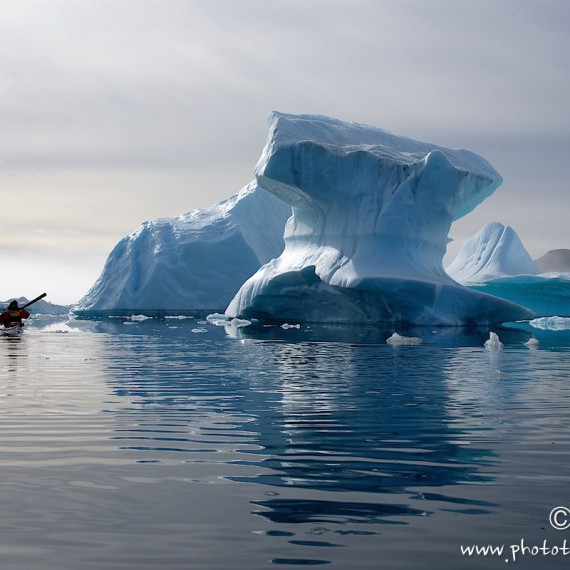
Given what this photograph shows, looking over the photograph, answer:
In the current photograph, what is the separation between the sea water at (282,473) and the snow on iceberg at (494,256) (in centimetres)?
4258

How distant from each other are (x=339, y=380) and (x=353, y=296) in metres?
18.7

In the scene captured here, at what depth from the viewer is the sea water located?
365 centimetres

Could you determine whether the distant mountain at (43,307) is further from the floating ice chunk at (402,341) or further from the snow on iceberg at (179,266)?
the floating ice chunk at (402,341)

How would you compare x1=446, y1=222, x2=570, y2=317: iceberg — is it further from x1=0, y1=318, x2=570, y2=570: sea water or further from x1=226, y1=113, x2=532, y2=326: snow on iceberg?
x1=0, y1=318, x2=570, y2=570: sea water

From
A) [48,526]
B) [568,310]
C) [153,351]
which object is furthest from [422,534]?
[568,310]

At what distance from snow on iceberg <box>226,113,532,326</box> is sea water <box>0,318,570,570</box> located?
17561mm

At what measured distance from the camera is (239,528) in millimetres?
3947

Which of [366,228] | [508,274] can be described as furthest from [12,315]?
[508,274]

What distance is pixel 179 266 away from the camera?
51.3m

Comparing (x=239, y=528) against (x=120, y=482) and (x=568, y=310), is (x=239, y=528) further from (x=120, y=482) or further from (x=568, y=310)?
(x=568, y=310)

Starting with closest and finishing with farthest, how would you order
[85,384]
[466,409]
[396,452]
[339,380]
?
[396,452]
[466,409]
[85,384]
[339,380]

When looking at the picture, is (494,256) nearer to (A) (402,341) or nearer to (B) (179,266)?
(B) (179,266)

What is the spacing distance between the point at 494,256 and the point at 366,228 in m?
26.2

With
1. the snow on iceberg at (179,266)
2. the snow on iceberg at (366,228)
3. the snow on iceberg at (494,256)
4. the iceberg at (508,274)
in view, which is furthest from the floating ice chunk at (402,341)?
the snow on iceberg at (179,266)
